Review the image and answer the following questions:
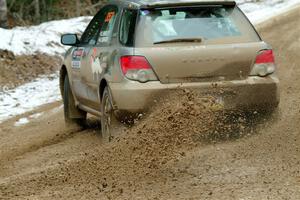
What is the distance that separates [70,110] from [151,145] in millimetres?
3605

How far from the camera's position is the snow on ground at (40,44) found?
14.1 m

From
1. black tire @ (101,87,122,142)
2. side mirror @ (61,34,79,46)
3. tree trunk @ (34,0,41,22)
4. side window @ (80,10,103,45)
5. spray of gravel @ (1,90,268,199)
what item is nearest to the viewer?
spray of gravel @ (1,90,268,199)

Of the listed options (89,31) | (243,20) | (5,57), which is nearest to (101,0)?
(5,57)

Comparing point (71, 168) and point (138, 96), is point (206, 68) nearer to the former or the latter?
point (138, 96)

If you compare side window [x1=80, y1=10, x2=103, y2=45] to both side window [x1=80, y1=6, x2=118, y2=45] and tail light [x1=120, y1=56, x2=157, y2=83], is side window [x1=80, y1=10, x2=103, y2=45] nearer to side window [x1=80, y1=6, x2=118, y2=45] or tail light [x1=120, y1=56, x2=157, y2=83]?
side window [x1=80, y1=6, x2=118, y2=45]

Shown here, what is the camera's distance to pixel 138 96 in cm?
783

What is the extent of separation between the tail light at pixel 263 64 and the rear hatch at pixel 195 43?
0.06 m

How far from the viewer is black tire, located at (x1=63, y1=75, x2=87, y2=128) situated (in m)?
10.8

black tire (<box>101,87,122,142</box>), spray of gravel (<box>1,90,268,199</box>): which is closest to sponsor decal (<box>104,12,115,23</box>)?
black tire (<box>101,87,122,142</box>)

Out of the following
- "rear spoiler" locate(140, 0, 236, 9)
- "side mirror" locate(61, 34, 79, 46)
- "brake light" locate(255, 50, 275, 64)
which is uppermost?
"rear spoiler" locate(140, 0, 236, 9)

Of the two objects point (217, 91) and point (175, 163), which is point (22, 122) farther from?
point (175, 163)

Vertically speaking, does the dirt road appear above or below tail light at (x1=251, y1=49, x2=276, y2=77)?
below

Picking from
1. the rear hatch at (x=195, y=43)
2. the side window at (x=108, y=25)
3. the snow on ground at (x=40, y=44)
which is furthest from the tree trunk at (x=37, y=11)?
the rear hatch at (x=195, y=43)

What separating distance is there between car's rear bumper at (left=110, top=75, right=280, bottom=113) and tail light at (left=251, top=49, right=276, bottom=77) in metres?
0.06
